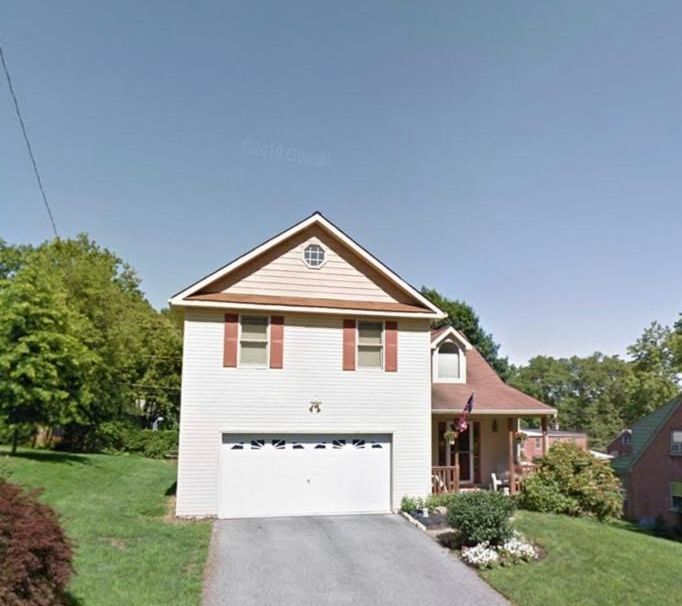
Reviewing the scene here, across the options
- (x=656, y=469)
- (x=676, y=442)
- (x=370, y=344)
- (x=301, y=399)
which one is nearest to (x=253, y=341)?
(x=301, y=399)

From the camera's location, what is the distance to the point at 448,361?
18.9 metres

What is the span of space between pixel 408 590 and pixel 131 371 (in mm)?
30131

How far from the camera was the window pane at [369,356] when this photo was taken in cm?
1505

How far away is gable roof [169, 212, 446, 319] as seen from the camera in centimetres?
1407

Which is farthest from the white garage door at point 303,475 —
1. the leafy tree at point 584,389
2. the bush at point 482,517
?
the leafy tree at point 584,389

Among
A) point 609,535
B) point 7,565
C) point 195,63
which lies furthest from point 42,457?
point 609,535

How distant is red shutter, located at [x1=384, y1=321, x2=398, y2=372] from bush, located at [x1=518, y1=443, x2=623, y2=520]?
17.1 ft

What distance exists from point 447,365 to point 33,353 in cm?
1549

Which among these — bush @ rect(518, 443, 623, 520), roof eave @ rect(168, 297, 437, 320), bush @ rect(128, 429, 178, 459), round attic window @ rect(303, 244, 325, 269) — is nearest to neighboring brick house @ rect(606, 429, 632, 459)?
bush @ rect(518, 443, 623, 520)

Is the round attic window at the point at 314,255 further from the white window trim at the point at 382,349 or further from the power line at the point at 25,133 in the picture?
the power line at the point at 25,133

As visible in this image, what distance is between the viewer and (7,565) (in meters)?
5.46

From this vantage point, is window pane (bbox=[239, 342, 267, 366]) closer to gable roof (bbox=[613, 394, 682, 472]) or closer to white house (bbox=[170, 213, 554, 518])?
white house (bbox=[170, 213, 554, 518])

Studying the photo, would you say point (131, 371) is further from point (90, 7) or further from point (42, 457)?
point (90, 7)

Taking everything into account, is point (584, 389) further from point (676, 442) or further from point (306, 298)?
point (306, 298)
